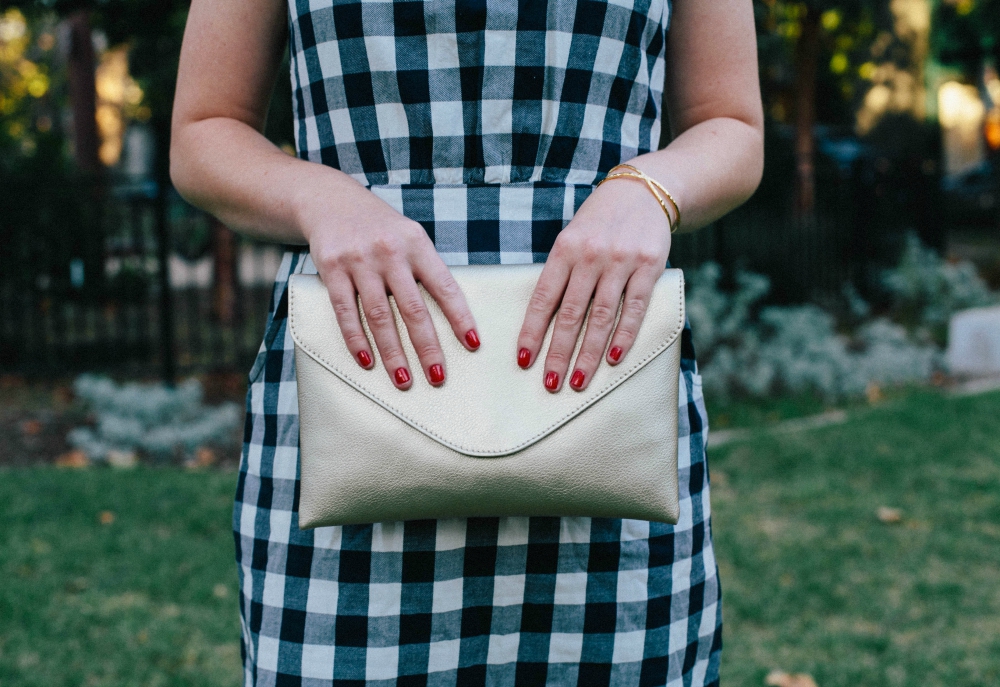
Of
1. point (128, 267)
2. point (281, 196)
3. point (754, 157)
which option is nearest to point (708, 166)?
point (754, 157)

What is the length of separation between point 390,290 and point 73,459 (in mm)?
4907

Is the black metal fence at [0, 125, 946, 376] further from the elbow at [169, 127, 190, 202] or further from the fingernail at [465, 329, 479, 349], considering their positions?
the fingernail at [465, 329, 479, 349]

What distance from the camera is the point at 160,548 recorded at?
379 centimetres

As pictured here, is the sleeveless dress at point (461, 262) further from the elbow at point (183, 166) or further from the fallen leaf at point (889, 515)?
the fallen leaf at point (889, 515)

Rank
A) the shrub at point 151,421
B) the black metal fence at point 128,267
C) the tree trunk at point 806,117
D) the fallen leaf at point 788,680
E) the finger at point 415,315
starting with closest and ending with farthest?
the finger at point 415,315 → the fallen leaf at point 788,680 → the shrub at point 151,421 → the black metal fence at point 128,267 → the tree trunk at point 806,117

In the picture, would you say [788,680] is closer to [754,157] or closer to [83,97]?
[754,157]

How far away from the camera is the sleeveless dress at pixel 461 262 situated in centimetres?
103

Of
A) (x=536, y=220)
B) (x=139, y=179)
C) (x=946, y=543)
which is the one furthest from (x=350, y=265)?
(x=139, y=179)

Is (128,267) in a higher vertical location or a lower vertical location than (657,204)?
lower

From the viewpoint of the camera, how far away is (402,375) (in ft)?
3.01

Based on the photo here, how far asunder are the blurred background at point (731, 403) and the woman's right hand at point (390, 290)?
91.8 inches

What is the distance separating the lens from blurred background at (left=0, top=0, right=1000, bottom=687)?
3.14m

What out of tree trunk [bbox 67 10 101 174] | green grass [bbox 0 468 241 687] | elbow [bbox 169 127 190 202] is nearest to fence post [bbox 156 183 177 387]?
green grass [bbox 0 468 241 687]

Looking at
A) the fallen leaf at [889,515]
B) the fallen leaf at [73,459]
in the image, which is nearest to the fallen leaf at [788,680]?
the fallen leaf at [889,515]
